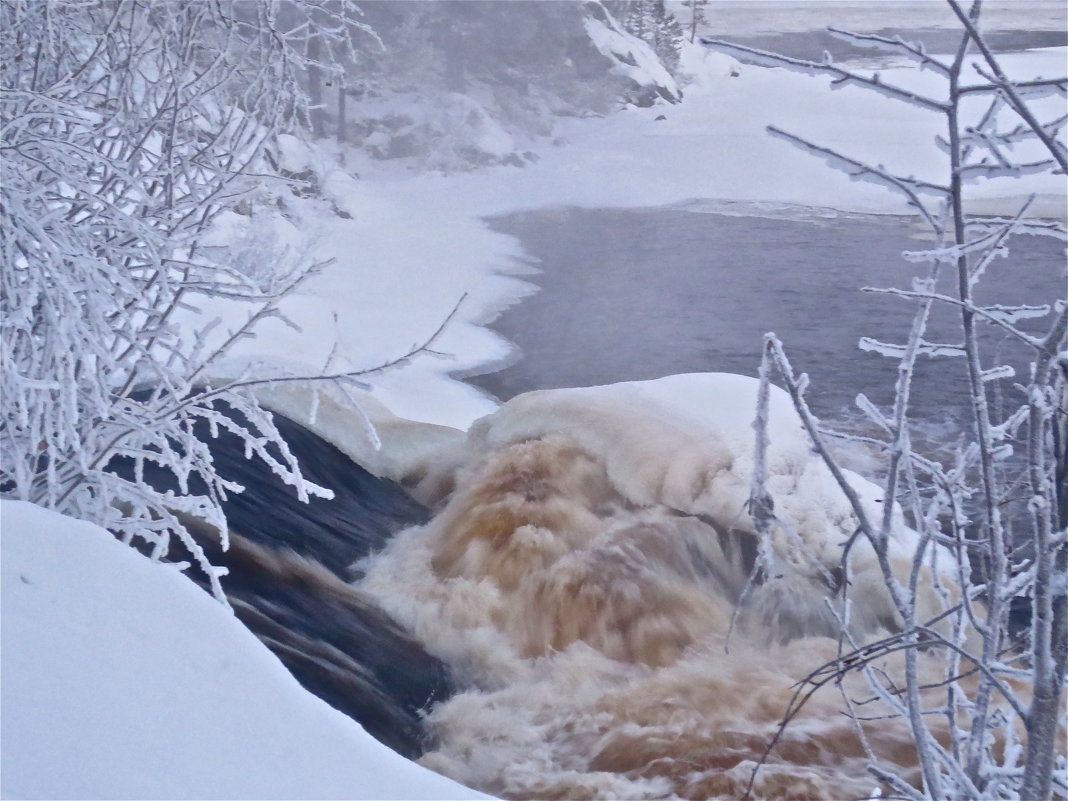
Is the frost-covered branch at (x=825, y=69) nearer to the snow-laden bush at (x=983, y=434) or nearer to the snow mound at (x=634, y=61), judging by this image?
the snow-laden bush at (x=983, y=434)

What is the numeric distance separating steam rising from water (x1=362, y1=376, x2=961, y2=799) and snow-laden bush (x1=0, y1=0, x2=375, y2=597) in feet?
3.16

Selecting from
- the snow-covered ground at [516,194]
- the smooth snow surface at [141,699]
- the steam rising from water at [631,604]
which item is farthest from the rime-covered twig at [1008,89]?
the snow-covered ground at [516,194]

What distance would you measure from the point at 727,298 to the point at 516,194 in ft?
3.03

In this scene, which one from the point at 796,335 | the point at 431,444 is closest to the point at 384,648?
the point at 431,444

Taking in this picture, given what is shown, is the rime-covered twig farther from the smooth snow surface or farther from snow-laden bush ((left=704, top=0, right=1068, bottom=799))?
the smooth snow surface

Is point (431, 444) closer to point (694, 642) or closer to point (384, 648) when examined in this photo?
point (384, 648)

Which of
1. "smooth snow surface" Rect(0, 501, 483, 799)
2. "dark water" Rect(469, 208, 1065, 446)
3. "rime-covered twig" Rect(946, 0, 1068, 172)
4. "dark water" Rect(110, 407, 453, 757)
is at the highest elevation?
"rime-covered twig" Rect(946, 0, 1068, 172)

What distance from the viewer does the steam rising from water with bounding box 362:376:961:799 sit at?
238 centimetres

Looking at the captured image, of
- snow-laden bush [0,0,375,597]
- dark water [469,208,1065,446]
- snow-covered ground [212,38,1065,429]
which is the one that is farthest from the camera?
snow-covered ground [212,38,1065,429]

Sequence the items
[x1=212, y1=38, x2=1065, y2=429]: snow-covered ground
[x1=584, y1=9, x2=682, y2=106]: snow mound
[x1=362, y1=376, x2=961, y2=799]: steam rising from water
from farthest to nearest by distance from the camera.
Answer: [x1=584, y1=9, x2=682, y2=106]: snow mound
[x1=212, y1=38, x2=1065, y2=429]: snow-covered ground
[x1=362, y1=376, x2=961, y2=799]: steam rising from water

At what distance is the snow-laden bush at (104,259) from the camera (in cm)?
154

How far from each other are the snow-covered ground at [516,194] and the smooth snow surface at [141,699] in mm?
1871

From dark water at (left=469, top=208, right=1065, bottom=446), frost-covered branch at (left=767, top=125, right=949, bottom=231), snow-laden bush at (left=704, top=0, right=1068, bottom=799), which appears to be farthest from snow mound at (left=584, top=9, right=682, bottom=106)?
frost-covered branch at (left=767, top=125, right=949, bottom=231)

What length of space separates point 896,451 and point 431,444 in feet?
7.45
